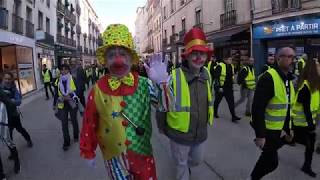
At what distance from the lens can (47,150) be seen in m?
7.24

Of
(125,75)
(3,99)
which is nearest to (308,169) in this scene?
(125,75)

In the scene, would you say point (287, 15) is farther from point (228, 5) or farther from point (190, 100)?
point (190, 100)

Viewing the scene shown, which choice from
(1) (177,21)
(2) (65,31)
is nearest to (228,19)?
(1) (177,21)

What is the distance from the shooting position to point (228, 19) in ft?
74.4

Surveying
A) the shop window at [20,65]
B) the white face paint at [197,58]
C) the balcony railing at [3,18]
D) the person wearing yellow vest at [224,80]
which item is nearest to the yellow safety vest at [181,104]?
the white face paint at [197,58]

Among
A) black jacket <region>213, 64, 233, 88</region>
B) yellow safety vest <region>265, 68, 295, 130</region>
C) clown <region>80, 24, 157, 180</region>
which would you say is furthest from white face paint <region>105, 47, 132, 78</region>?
black jacket <region>213, 64, 233, 88</region>

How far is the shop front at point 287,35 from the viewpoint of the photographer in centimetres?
1588

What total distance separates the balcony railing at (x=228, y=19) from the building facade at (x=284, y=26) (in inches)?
88.1

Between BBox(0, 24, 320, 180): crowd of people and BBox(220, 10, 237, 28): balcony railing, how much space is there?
649 inches

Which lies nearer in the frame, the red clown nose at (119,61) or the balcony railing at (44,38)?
the red clown nose at (119,61)

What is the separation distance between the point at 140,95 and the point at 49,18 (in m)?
30.5

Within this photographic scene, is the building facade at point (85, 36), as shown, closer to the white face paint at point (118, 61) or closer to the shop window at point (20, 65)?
the shop window at point (20, 65)

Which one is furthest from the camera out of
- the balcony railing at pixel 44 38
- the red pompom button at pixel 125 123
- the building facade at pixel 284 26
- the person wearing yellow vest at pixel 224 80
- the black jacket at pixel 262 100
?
the balcony railing at pixel 44 38

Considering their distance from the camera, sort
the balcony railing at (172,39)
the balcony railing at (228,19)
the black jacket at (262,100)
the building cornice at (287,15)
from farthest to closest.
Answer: the balcony railing at (172,39)
the balcony railing at (228,19)
the building cornice at (287,15)
the black jacket at (262,100)
